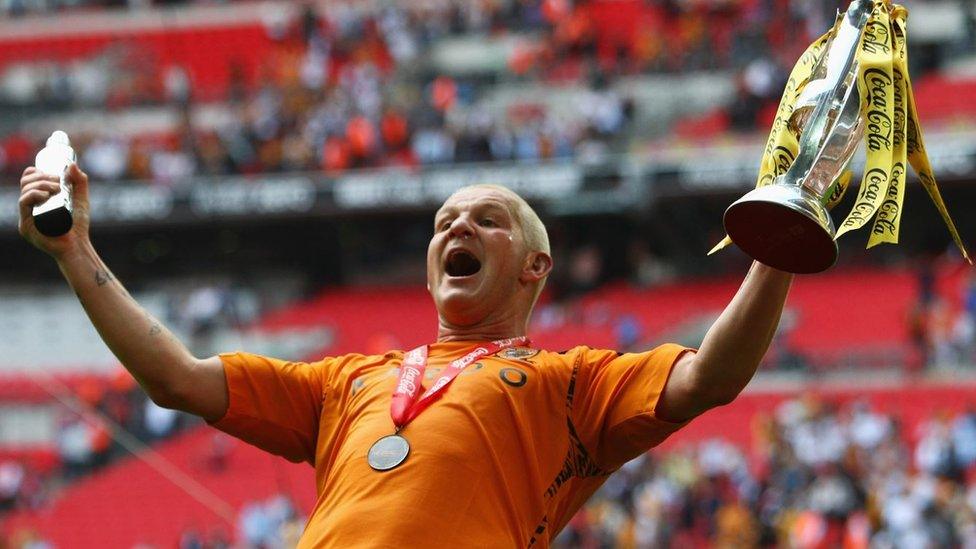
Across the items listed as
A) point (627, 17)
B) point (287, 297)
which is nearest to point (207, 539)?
point (287, 297)

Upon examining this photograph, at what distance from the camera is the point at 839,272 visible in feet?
64.8

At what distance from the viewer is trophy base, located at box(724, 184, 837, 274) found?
10.2 feet

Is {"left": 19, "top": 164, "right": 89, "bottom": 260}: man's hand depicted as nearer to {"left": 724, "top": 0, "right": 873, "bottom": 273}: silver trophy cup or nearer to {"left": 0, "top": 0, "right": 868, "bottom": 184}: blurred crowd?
{"left": 724, "top": 0, "right": 873, "bottom": 273}: silver trophy cup

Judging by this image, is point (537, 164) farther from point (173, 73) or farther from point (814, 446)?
point (814, 446)

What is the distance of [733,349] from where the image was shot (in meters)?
3.45

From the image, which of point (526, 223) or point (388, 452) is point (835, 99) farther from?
point (388, 452)

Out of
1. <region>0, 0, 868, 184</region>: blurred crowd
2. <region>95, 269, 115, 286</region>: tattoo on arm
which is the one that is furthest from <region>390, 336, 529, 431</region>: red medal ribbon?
<region>0, 0, 868, 184</region>: blurred crowd

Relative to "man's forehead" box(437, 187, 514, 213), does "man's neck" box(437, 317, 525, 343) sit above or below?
below

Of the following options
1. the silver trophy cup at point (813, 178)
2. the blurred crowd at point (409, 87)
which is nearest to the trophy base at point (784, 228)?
the silver trophy cup at point (813, 178)

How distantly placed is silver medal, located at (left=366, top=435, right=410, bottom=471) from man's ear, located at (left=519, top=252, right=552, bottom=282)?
2.19 ft

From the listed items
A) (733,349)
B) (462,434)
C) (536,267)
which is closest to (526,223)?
(536,267)

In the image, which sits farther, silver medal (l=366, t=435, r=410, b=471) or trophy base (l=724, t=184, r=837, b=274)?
silver medal (l=366, t=435, r=410, b=471)

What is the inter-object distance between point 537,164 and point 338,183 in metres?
3.10

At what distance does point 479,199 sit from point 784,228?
1.12 metres
